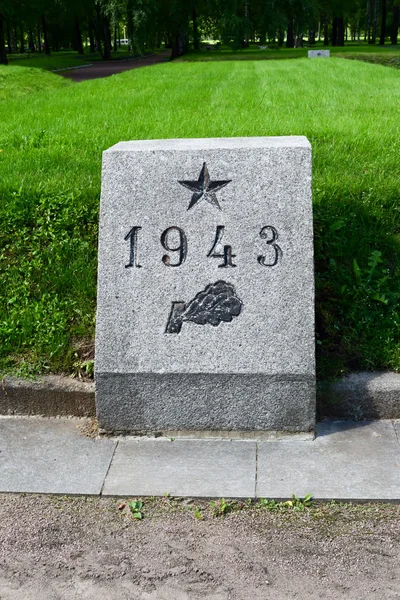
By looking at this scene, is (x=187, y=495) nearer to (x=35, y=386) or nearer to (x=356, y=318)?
(x=35, y=386)

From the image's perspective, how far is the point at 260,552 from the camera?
9.85 ft

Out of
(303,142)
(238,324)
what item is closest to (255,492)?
(238,324)

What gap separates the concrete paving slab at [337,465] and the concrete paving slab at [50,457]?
0.80m

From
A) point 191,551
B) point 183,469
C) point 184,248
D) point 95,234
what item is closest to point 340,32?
point 95,234

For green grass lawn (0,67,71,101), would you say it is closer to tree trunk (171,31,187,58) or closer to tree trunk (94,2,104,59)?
tree trunk (171,31,187,58)

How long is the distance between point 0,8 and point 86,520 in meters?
36.7

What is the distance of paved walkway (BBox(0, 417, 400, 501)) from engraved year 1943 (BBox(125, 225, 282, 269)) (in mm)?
916

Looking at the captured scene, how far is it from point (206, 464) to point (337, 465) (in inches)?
24.5

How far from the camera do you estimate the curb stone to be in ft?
13.0

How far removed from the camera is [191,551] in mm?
3023

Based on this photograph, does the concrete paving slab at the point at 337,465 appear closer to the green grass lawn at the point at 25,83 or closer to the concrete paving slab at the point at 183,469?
the concrete paving slab at the point at 183,469

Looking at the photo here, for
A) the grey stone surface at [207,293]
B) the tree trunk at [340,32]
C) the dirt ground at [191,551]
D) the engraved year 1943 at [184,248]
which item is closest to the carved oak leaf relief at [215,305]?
the grey stone surface at [207,293]

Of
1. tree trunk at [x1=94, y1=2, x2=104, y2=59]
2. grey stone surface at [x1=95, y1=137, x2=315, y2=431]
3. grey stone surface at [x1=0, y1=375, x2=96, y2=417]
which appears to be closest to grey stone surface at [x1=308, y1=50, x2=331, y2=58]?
tree trunk at [x1=94, y1=2, x2=104, y2=59]

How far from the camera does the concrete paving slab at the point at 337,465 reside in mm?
3355
